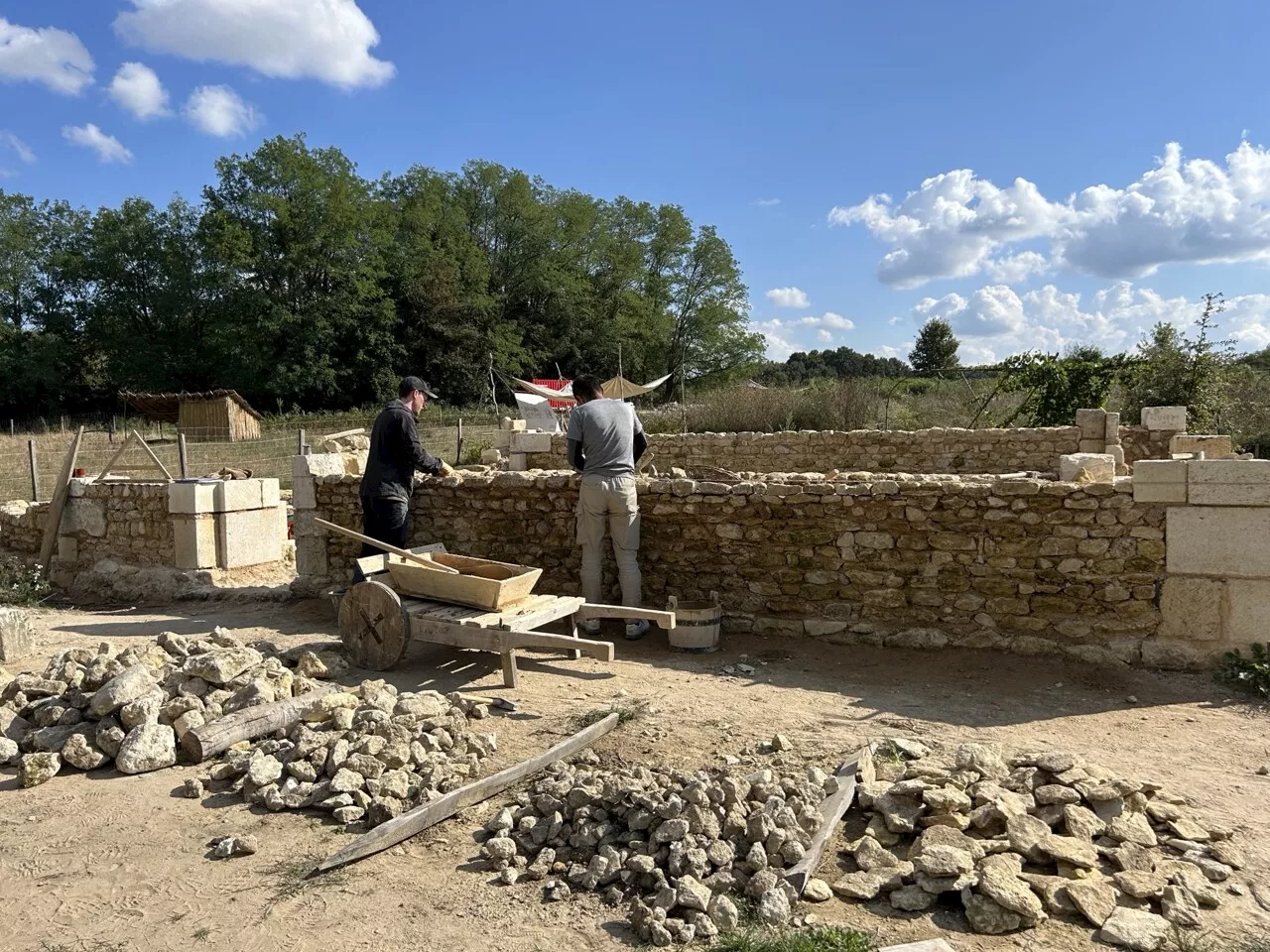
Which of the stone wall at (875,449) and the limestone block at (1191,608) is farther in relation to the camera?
the stone wall at (875,449)

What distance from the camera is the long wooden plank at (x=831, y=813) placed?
3.15 m

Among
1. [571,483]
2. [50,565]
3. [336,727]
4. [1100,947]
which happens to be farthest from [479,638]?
[50,565]

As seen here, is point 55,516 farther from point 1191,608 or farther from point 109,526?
point 1191,608

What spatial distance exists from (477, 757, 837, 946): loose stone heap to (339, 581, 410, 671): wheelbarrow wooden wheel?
220 centimetres

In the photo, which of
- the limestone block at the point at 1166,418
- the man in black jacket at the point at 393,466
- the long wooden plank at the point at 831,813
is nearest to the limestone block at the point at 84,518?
the man in black jacket at the point at 393,466

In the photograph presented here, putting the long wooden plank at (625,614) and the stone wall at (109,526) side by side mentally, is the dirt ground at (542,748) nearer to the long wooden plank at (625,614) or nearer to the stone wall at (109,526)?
the long wooden plank at (625,614)

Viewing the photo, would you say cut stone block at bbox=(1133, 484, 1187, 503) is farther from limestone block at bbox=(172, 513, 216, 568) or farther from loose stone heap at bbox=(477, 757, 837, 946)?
limestone block at bbox=(172, 513, 216, 568)

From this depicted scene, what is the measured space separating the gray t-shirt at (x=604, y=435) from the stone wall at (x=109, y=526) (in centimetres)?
550

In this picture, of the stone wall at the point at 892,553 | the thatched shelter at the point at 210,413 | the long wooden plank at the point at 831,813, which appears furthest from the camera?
the thatched shelter at the point at 210,413

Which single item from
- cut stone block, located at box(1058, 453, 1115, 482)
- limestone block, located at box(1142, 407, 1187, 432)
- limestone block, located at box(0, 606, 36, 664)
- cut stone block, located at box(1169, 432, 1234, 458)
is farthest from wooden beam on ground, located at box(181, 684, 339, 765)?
limestone block, located at box(1142, 407, 1187, 432)

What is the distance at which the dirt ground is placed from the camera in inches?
121

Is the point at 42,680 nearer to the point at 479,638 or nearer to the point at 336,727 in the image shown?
the point at 336,727

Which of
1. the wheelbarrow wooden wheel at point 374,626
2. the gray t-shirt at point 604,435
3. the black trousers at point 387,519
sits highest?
the gray t-shirt at point 604,435

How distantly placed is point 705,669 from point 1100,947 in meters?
3.37
